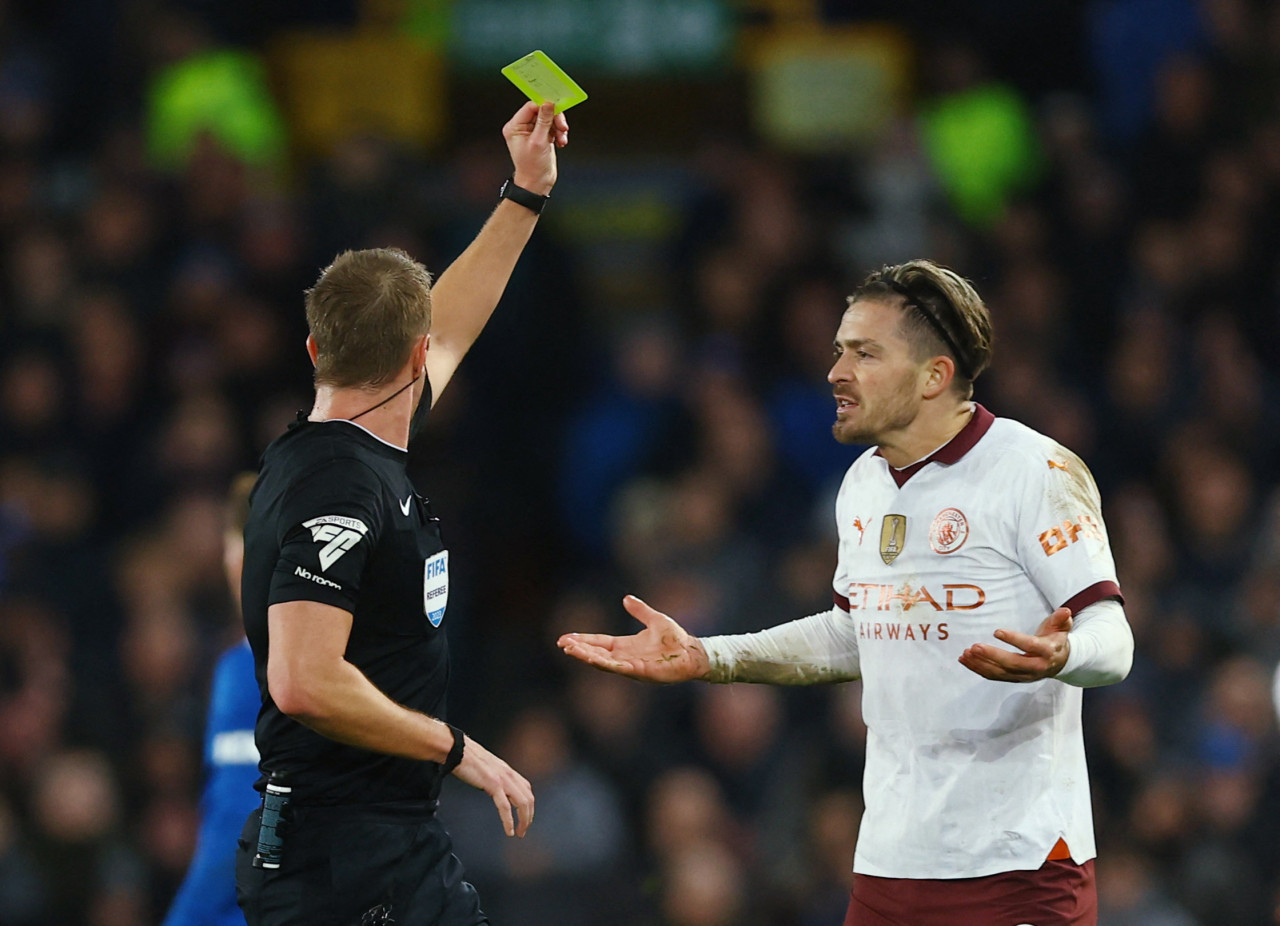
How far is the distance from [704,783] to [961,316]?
3.79 meters

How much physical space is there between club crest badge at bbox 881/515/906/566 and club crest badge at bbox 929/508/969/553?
9 centimetres

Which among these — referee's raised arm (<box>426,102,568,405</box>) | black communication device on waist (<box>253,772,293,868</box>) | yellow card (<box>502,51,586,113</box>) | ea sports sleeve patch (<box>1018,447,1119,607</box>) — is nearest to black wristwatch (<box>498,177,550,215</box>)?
referee's raised arm (<box>426,102,568,405</box>)

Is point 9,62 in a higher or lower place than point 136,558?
higher

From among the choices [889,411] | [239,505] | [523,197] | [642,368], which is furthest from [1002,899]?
[642,368]

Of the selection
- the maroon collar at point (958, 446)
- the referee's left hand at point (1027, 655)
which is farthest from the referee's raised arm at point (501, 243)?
the referee's left hand at point (1027, 655)

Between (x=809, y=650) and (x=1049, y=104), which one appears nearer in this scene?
(x=809, y=650)

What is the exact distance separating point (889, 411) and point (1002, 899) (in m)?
1.16

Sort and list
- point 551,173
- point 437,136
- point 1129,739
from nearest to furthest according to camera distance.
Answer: point 551,173, point 1129,739, point 437,136

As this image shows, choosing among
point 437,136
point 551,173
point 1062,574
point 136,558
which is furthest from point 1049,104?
Result: point 1062,574

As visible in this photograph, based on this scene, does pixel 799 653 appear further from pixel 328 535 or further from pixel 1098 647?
pixel 328 535

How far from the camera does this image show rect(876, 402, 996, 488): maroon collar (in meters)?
4.16

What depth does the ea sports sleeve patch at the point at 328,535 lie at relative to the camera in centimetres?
343

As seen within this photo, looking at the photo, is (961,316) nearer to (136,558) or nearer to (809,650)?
(809,650)

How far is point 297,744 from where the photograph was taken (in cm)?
365
